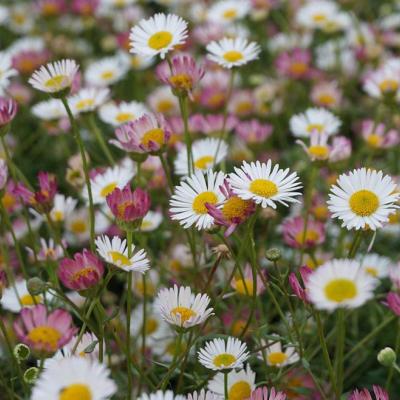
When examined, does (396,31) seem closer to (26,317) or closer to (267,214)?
(267,214)

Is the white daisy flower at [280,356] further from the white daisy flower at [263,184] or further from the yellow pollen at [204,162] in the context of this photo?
the yellow pollen at [204,162]

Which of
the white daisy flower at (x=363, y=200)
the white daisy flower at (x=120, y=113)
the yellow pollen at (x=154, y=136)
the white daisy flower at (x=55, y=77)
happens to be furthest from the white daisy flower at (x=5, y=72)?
the white daisy flower at (x=363, y=200)

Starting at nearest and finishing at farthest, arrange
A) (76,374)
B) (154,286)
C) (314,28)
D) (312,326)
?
(76,374)
(312,326)
(154,286)
(314,28)

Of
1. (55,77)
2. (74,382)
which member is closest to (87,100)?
(55,77)

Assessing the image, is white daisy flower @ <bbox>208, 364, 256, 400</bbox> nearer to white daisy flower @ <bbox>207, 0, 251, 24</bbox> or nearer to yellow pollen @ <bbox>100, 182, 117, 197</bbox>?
yellow pollen @ <bbox>100, 182, 117, 197</bbox>

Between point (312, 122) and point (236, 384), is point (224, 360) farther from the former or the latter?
point (312, 122)

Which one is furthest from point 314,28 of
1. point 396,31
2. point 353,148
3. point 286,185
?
point 286,185

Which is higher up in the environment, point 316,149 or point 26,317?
point 316,149
